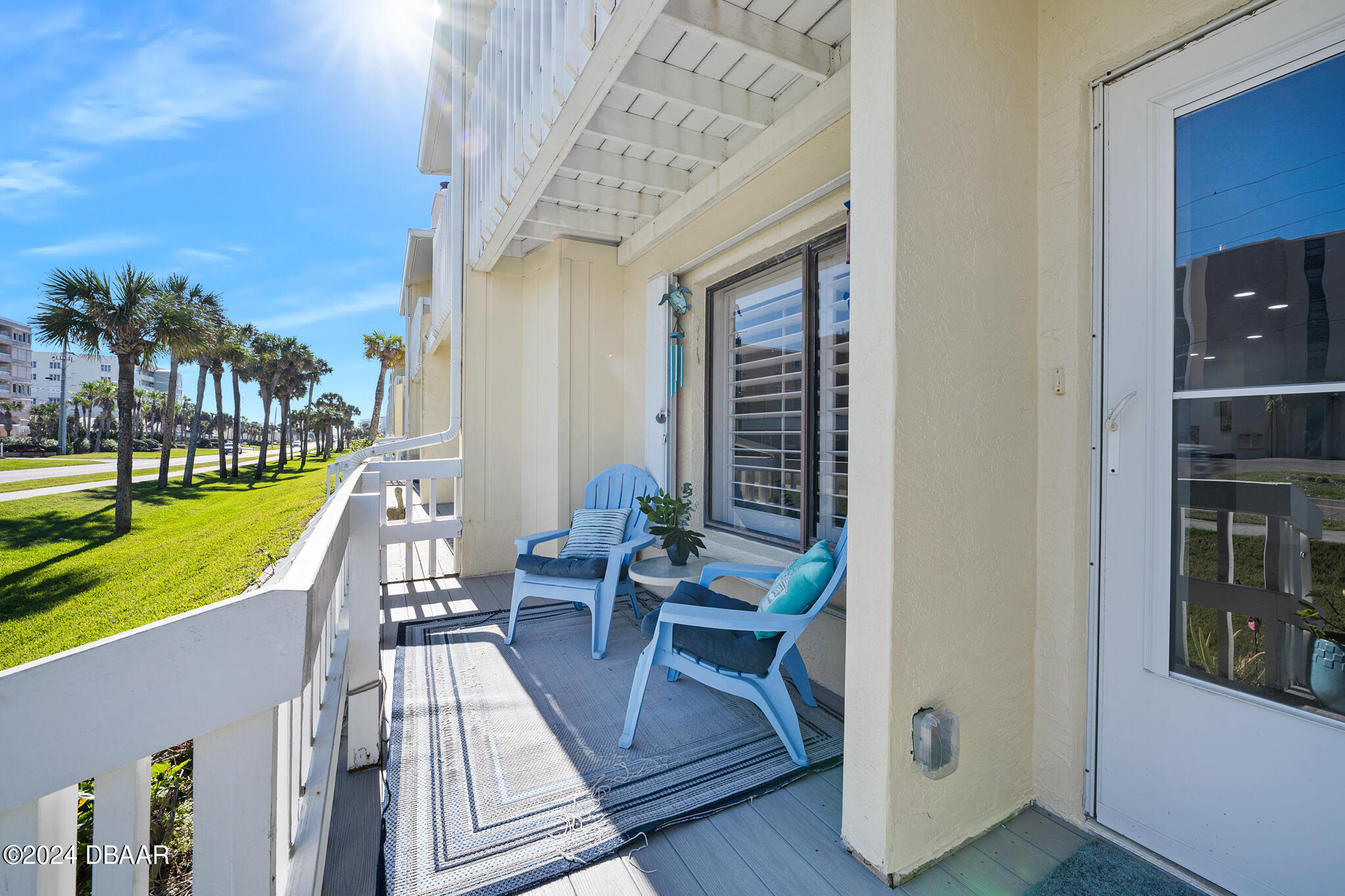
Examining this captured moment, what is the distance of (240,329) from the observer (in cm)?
2377

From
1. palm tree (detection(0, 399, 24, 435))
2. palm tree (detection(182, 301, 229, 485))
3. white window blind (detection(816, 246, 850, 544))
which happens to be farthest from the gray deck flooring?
palm tree (detection(0, 399, 24, 435))

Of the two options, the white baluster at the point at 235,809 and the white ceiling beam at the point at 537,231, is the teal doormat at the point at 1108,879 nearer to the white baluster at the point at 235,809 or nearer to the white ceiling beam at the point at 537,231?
the white baluster at the point at 235,809

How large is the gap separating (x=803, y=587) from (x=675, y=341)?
6.60ft

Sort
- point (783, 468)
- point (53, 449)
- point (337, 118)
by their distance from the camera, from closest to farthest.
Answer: point (783, 468) < point (337, 118) < point (53, 449)

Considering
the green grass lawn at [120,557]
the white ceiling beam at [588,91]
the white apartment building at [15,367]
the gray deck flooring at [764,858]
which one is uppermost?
the white apartment building at [15,367]

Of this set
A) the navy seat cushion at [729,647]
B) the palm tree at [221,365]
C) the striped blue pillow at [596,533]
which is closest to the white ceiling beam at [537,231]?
the striped blue pillow at [596,533]

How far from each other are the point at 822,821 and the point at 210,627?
65.7 inches

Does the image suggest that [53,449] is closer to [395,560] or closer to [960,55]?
[395,560]

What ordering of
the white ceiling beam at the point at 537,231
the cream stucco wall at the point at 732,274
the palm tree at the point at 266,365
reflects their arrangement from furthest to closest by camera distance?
1. the palm tree at the point at 266,365
2. the white ceiling beam at the point at 537,231
3. the cream stucco wall at the point at 732,274

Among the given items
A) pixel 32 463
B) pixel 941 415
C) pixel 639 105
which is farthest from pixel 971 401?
pixel 32 463

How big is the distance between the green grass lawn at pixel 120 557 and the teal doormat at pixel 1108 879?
281 cm

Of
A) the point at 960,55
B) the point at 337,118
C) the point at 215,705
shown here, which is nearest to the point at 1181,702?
the point at 960,55

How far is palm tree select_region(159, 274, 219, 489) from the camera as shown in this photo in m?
13.3

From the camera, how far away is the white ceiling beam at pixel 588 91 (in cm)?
162
